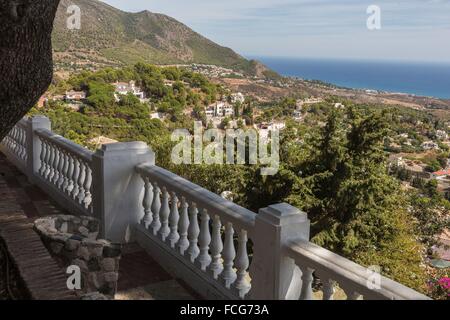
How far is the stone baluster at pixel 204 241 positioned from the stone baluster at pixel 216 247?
9 cm

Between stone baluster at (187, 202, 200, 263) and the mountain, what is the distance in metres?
42.3

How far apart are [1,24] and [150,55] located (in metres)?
85.5

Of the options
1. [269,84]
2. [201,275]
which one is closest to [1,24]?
A: [201,275]

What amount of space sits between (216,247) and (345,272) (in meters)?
1.34

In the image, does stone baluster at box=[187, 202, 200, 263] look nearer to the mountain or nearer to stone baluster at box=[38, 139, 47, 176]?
stone baluster at box=[38, 139, 47, 176]

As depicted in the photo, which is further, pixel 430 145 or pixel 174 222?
pixel 430 145

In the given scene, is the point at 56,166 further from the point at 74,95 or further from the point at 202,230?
the point at 74,95

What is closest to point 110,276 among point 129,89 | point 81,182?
point 81,182

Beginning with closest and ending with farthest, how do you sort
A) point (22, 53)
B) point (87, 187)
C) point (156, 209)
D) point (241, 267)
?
point (22, 53), point (241, 267), point (156, 209), point (87, 187)

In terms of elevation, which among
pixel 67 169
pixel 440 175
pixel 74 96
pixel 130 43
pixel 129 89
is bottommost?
pixel 440 175

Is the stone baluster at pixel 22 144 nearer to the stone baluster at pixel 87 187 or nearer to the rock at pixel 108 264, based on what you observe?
the stone baluster at pixel 87 187

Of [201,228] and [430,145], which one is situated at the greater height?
[201,228]

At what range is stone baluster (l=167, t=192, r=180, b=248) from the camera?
3.69 m

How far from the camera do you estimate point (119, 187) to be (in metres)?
4.11
